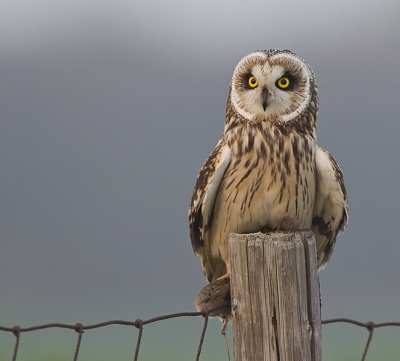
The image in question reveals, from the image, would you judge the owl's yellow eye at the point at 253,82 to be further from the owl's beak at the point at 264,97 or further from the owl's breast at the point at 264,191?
the owl's breast at the point at 264,191

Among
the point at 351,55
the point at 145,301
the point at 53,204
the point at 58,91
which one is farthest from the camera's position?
the point at 351,55

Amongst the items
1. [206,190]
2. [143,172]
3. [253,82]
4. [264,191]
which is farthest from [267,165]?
[143,172]

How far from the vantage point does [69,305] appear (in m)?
39.9

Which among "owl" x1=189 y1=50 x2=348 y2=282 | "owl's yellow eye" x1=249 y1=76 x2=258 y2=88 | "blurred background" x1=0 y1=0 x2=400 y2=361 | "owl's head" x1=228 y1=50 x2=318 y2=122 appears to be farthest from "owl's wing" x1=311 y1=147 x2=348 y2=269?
"blurred background" x1=0 y1=0 x2=400 y2=361

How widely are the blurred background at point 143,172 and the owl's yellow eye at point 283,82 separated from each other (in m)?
12.4

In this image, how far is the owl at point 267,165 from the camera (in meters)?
3.27

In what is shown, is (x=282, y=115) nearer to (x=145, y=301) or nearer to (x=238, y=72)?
(x=238, y=72)

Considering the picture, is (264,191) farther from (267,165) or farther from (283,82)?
(283,82)

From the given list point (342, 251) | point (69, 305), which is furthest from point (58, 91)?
point (69, 305)

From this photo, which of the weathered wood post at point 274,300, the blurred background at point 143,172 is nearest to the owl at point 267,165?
the weathered wood post at point 274,300

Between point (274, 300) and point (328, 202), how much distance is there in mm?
1289

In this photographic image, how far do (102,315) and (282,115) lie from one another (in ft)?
96.5

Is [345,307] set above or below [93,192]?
below

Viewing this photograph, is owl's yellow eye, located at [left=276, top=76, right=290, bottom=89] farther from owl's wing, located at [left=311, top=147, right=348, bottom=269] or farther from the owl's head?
owl's wing, located at [left=311, top=147, right=348, bottom=269]
